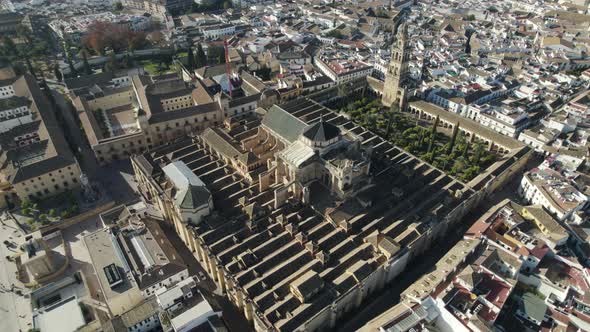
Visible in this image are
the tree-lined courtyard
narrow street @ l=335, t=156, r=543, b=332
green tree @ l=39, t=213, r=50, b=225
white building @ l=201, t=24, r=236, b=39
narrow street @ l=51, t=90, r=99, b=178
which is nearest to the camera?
narrow street @ l=335, t=156, r=543, b=332

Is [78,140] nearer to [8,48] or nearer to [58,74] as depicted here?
[58,74]

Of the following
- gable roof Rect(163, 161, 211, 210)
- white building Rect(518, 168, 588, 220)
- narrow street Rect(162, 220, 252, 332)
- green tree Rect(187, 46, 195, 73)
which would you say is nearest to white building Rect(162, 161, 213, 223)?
gable roof Rect(163, 161, 211, 210)

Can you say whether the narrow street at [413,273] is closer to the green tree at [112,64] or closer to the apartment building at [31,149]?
the apartment building at [31,149]

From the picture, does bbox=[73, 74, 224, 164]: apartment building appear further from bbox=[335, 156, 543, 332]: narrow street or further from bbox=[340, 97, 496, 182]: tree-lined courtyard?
bbox=[335, 156, 543, 332]: narrow street

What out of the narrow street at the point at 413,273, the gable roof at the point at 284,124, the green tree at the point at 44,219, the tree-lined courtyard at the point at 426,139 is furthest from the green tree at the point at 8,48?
the narrow street at the point at 413,273

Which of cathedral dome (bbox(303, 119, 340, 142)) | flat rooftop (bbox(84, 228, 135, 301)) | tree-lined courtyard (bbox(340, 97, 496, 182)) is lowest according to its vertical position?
tree-lined courtyard (bbox(340, 97, 496, 182))

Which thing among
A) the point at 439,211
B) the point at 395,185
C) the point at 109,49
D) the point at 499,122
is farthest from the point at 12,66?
the point at 499,122

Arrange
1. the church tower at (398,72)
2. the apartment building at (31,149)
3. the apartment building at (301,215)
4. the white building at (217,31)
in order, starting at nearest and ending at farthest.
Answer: the apartment building at (301,215)
the apartment building at (31,149)
the church tower at (398,72)
the white building at (217,31)

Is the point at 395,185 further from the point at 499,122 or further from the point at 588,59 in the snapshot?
the point at 588,59
